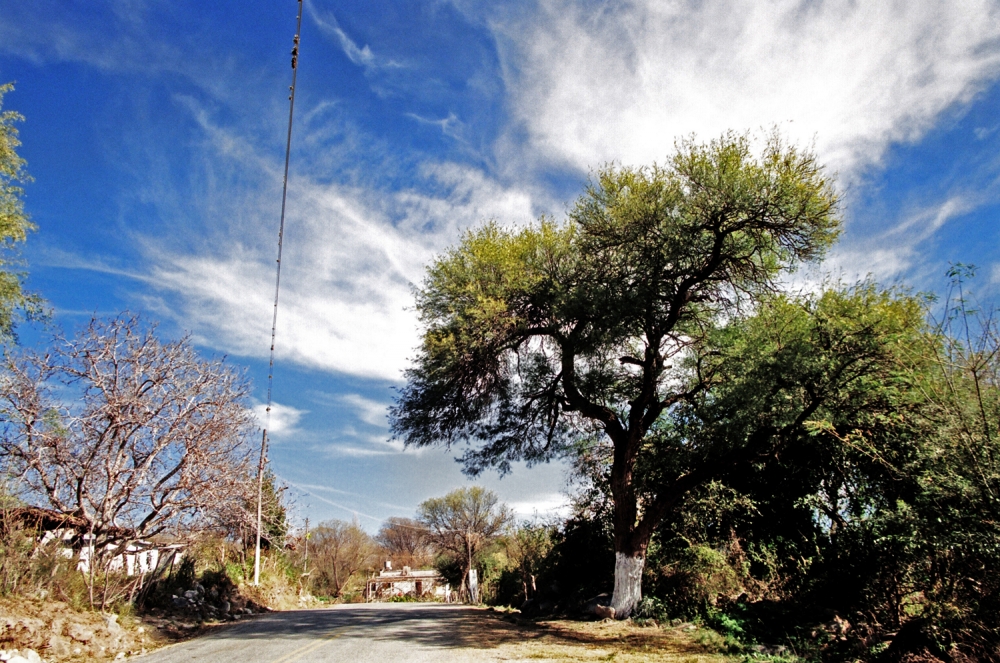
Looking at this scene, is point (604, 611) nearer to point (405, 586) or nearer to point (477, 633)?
point (477, 633)

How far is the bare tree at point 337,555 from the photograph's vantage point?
59.2 m

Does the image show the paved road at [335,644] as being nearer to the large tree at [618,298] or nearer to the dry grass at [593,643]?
the dry grass at [593,643]

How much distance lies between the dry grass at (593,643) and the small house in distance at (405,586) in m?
44.8

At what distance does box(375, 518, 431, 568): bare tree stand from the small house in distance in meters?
17.2

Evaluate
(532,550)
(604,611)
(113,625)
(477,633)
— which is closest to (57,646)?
(113,625)

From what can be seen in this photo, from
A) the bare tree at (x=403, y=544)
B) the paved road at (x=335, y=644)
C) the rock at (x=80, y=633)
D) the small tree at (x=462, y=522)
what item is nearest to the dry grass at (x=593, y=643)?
the paved road at (x=335, y=644)

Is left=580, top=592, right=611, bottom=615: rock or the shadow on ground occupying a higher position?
left=580, top=592, right=611, bottom=615: rock

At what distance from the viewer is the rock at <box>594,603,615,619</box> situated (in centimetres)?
1468

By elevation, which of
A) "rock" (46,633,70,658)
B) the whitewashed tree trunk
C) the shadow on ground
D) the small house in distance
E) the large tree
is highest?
the large tree

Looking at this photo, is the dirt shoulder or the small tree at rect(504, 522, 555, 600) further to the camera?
the small tree at rect(504, 522, 555, 600)

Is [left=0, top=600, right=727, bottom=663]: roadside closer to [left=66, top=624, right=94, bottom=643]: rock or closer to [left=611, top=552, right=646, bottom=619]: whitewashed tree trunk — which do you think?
[left=66, top=624, right=94, bottom=643]: rock

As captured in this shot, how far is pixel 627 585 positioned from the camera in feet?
48.5

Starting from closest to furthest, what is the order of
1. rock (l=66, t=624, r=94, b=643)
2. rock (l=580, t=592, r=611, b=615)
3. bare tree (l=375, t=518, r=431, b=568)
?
rock (l=66, t=624, r=94, b=643) → rock (l=580, t=592, r=611, b=615) → bare tree (l=375, t=518, r=431, b=568)

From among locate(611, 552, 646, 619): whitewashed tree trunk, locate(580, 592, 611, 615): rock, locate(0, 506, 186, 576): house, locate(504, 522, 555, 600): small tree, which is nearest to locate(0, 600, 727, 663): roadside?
locate(611, 552, 646, 619): whitewashed tree trunk
